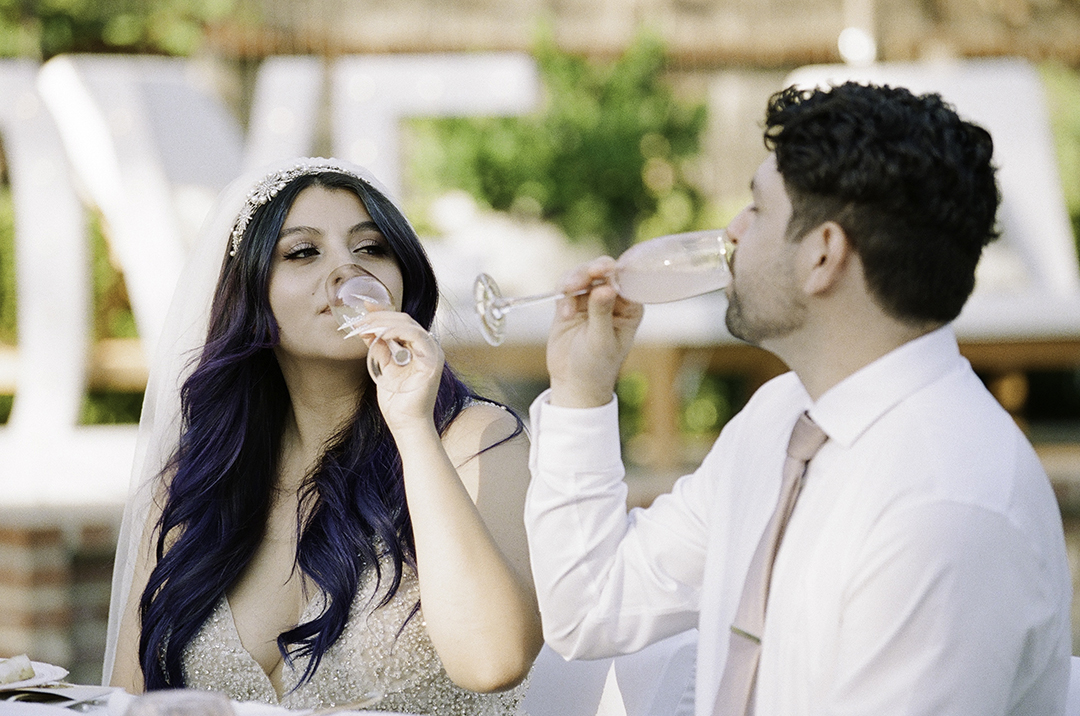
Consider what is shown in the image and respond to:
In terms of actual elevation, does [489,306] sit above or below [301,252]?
below

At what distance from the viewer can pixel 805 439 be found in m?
1.55

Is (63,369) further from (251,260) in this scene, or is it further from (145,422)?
(251,260)

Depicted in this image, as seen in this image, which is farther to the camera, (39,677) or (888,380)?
(39,677)

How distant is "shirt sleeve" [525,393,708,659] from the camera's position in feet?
5.86

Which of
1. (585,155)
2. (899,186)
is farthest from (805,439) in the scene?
(585,155)

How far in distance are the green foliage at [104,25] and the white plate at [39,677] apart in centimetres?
650

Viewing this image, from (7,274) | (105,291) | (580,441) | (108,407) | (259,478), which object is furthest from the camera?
(7,274)

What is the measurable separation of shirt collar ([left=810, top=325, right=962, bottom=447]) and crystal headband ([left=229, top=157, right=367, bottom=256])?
1.35 metres

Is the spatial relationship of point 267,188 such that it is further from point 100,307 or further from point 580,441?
point 100,307

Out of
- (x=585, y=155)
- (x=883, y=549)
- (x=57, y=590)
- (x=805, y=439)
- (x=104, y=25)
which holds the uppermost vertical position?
(x=104, y=25)

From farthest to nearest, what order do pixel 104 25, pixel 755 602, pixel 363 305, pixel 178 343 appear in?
pixel 104 25, pixel 178 343, pixel 363 305, pixel 755 602

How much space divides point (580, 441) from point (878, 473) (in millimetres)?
518

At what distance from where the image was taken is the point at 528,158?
Answer: 17.3 feet

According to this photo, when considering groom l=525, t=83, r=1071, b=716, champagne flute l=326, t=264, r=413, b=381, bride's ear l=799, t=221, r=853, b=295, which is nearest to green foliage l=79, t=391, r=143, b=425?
champagne flute l=326, t=264, r=413, b=381
